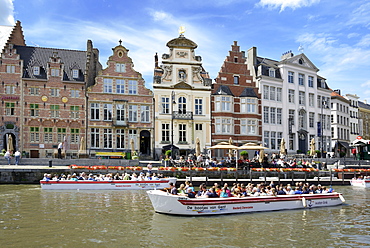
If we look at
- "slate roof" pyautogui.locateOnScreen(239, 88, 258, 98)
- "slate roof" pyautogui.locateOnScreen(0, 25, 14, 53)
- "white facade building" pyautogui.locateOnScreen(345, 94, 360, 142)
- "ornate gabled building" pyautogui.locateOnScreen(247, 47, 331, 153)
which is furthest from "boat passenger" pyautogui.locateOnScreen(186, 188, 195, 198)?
"white facade building" pyautogui.locateOnScreen(345, 94, 360, 142)

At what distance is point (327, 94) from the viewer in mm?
55500

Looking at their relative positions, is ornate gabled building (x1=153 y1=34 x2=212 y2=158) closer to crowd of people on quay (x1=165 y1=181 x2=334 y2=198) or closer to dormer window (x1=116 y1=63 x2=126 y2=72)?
dormer window (x1=116 y1=63 x2=126 y2=72)

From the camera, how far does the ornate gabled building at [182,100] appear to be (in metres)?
43.2

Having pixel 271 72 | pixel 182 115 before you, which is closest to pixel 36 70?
pixel 182 115

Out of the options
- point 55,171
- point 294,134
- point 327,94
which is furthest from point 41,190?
point 327,94

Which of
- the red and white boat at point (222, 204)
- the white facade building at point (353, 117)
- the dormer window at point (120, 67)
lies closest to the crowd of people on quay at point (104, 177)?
the red and white boat at point (222, 204)

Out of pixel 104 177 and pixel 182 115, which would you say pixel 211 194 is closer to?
pixel 104 177

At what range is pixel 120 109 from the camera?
4266 cm

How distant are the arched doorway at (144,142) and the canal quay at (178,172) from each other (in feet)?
27.8

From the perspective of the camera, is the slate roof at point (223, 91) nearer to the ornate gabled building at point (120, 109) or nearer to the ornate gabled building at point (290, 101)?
the ornate gabled building at point (290, 101)

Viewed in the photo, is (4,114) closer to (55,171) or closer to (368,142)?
(55,171)

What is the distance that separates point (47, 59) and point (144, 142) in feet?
49.3

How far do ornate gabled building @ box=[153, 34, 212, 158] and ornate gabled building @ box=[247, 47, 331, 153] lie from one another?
860 cm

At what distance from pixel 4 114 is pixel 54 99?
542 cm
